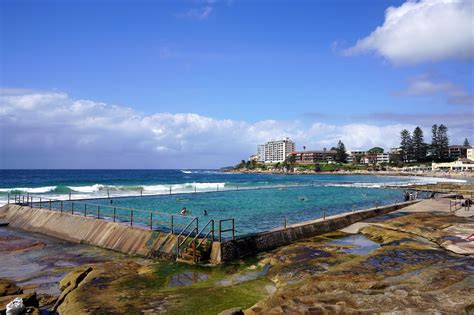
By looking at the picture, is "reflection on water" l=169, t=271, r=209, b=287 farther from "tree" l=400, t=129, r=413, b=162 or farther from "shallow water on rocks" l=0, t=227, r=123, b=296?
"tree" l=400, t=129, r=413, b=162

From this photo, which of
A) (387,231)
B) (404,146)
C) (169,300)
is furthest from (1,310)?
(404,146)

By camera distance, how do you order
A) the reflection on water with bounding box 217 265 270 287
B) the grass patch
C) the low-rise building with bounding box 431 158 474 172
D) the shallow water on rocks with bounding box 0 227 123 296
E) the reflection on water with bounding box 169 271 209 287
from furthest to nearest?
the low-rise building with bounding box 431 158 474 172, the shallow water on rocks with bounding box 0 227 123 296, the reflection on water with bounding box 169 271 209 287, the reflection on water with bounding box 217 265 270 287, the grass patch

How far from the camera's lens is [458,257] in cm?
1438

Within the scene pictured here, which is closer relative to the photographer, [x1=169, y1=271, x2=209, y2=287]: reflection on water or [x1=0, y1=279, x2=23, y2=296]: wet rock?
[x1=0, y1=279, x2=23, y2=296]: wet rock

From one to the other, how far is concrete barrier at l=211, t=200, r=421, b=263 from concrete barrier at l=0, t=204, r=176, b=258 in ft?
7.75

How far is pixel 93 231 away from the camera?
2014 centimetres

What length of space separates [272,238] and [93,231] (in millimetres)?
10454

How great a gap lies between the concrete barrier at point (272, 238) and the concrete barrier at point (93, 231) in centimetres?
236

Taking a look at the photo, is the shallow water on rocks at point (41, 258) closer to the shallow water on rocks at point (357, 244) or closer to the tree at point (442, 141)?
the shallow water on rocks at point (357, 244)

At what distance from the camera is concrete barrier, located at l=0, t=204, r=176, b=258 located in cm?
1642

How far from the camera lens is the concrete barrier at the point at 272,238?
15.0 meters

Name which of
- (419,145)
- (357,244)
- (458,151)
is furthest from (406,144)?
(357,244)

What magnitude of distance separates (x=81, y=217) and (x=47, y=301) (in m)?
11.8

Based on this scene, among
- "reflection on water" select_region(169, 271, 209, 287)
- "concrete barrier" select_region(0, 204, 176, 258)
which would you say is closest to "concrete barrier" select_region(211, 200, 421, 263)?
"reflection on water" select_region(169, 271, 209, 287)
